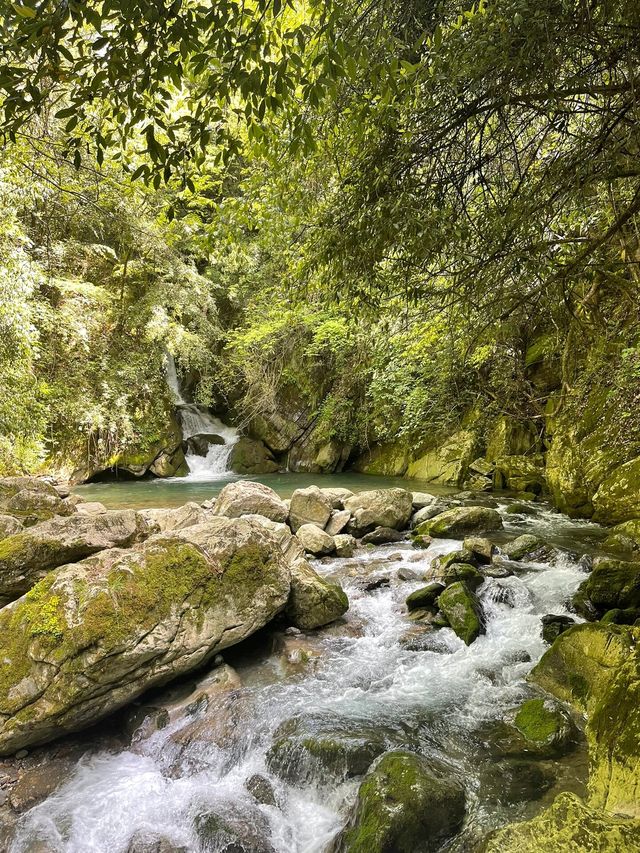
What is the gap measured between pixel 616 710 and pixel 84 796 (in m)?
3.60

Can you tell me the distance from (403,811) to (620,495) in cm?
708

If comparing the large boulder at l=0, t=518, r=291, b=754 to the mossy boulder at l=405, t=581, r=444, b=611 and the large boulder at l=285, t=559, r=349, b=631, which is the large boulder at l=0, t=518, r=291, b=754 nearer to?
the large boulder at l=285, t=559, r=349, b=631

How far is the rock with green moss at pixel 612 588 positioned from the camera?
5.38 m

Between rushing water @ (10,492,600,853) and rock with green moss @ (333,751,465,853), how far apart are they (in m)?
0.13

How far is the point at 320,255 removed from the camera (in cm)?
380

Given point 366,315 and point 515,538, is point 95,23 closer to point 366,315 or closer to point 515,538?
point 366,315

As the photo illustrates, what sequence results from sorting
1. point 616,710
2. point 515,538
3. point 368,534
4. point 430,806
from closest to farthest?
1. point 616,710
2. point 430,806
3. point 515,538
4. point 368,534

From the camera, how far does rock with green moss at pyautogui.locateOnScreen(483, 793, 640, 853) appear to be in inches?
77.2

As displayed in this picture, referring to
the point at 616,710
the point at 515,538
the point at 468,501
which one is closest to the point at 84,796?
the point at 616,710

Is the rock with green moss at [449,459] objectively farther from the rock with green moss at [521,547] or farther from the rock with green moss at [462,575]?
the rock with green moss at [462,575]

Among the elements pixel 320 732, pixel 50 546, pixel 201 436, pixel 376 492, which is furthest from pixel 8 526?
pixel 201 436

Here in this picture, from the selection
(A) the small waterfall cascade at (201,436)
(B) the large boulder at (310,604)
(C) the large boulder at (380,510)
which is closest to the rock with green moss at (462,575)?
(B) the large boulder at (310,604)

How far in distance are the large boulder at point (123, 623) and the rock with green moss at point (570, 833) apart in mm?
3087

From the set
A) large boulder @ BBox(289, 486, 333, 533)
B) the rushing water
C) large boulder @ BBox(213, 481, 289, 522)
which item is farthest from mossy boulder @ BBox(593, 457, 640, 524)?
large boulder @ BBox(213, 481, 289, 522)
